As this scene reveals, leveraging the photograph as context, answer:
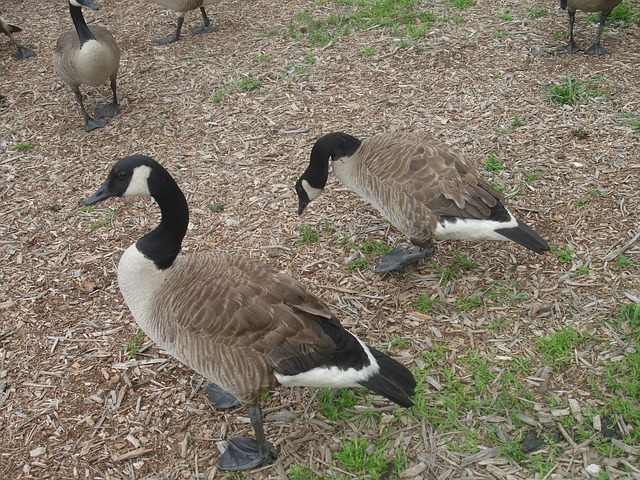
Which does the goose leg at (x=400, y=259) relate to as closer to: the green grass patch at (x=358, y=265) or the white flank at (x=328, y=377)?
the green grass patch at (x=358, y=265)

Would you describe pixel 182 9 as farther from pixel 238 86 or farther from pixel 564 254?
pixel 564 254

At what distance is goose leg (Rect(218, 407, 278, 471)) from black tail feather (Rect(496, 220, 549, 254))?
191 centimetres

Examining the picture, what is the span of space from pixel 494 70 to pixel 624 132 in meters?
1.56

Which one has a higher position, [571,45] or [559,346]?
[571,45]

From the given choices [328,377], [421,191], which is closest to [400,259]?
[421,191]

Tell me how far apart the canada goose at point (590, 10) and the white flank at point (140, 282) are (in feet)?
17.3

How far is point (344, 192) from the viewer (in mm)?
4941

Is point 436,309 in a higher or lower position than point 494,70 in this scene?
lower

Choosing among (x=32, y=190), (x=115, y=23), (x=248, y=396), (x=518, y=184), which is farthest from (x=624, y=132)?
(x=115, y=23)

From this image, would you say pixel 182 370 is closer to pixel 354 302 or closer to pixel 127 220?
pixel 354 302

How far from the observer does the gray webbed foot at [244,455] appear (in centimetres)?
296

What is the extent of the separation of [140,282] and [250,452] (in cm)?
109

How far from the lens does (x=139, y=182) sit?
2.96 metres

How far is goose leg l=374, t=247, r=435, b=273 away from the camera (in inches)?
159
